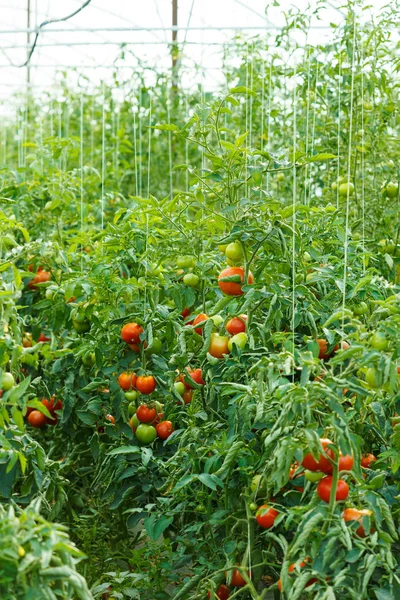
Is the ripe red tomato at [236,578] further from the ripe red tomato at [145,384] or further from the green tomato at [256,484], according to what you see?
the ripe red tomato at [145,384]

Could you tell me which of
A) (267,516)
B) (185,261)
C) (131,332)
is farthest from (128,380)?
(267,516)

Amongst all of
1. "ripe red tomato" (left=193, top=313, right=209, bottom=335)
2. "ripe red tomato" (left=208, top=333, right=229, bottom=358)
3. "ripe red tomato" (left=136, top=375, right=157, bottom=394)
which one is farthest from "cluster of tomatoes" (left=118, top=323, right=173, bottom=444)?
"ripe red tomato" (left=208, top=333, right=229, bottom=358)

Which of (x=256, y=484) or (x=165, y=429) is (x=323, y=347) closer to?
(x=256, y=484)

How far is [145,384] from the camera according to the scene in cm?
266

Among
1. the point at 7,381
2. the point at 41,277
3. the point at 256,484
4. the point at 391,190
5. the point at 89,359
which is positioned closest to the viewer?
the point at 7,381

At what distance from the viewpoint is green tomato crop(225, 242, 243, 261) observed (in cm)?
232

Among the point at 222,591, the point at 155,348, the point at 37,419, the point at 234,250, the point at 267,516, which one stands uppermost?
the point at 234,250

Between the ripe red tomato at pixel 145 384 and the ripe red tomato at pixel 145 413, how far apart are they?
63mm

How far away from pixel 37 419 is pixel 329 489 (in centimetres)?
152

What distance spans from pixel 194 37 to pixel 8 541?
616 centimetres

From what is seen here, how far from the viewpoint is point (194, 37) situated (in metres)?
7.03

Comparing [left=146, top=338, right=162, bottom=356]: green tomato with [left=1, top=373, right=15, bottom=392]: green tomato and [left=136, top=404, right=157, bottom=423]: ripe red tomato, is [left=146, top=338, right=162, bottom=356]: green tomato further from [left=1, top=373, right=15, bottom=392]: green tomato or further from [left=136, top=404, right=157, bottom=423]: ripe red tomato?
[left=1, top=373, right=15, bottom=392]: green tomato

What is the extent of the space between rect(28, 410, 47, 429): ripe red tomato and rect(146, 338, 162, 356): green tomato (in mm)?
585

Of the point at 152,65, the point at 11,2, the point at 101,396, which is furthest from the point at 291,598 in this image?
the point at 11,2
